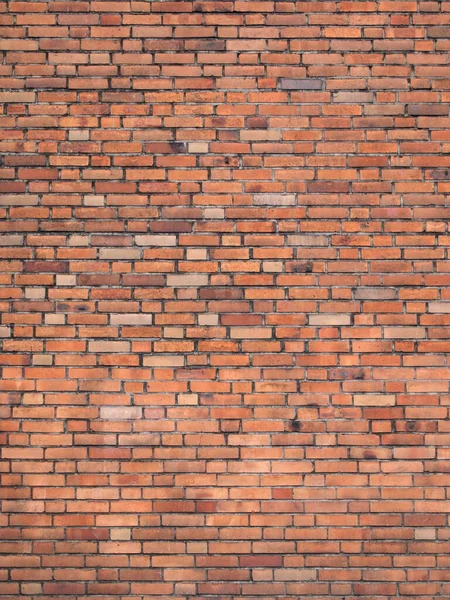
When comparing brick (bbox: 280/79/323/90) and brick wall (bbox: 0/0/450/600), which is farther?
brick (bbox: 280/79/323/90)

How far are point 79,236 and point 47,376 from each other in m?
0.73

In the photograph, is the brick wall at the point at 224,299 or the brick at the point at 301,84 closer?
the brick wall at the point at 224,299

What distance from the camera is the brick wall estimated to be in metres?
2.77

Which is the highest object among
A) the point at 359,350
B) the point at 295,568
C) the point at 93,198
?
the point at 93,198

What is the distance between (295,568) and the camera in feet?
9.04

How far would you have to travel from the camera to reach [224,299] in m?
2.85

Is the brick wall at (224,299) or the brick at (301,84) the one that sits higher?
the brick at (301,84)

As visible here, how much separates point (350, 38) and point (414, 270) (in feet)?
4.10

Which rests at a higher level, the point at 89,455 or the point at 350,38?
the point at 350,38

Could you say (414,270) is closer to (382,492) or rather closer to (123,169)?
(382,492)

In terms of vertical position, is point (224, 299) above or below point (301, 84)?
below

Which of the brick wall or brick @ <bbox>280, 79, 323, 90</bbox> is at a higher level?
brick @ <bbox>280, 79, 323, 90</bbox>

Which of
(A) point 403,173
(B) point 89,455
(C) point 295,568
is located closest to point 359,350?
(A) point 403,173

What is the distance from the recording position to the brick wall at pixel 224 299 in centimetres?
277
